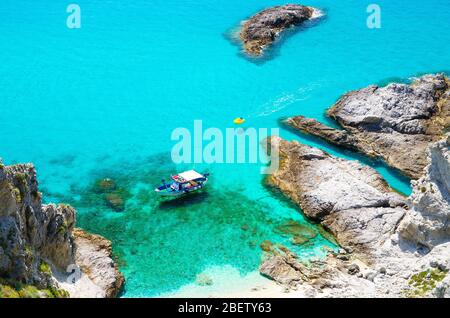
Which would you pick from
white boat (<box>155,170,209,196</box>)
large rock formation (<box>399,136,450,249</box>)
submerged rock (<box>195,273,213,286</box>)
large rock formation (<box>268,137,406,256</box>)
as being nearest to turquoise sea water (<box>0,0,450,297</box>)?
submerged rock (<box>195,273,213,286</box>)

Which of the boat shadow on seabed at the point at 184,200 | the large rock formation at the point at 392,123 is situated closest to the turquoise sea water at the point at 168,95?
the boat shadow on seabed at the point at 184,200

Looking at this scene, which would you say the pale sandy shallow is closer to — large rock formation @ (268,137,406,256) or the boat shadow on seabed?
large rock formation @ (268,137,406,256)

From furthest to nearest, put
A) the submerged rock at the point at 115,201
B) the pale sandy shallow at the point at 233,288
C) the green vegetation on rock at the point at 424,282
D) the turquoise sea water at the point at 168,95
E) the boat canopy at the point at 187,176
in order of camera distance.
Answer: the boat canopy at the point at 187,176 → the submerged rock at the point at 115,201 → the turquoise sea water at the point at 168,95 → the pale sandy shallow at the point at 233,288 → the green vegetation on rock at the point at 424,282

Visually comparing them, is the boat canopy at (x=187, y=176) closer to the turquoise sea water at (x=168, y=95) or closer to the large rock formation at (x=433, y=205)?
the turquoise sea water at (x=168, y=95)

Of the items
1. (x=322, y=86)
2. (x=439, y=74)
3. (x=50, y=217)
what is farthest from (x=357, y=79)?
(x=50, y=217)

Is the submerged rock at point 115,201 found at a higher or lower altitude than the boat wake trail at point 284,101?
lower

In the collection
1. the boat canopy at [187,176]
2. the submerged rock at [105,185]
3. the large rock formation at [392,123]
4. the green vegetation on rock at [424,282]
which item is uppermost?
the large rock formation at [392,123]

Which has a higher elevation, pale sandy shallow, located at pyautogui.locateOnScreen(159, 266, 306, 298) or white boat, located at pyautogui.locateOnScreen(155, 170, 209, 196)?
white boat, located at pyautogui.locateOnScreen(155, 170, 209, 196)
